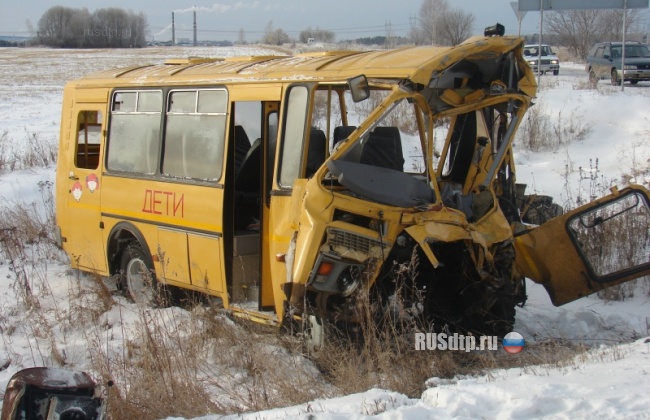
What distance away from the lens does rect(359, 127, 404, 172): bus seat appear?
6.10 meters

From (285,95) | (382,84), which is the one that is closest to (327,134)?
(285,95)

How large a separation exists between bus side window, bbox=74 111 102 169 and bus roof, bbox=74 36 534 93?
846mm

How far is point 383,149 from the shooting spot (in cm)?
627

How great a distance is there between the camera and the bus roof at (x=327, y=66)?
233 inches

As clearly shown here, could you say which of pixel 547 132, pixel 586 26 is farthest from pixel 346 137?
pixel 586 26

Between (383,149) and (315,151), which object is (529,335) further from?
(315,151)

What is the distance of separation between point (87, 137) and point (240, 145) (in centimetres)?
285

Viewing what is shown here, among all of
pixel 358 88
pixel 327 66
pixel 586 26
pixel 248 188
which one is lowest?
pixel 248 188

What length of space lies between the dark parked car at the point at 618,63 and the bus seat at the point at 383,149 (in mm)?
24723

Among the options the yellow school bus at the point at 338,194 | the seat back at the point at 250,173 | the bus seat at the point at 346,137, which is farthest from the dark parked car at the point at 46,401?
the seat back at the point at 250,173

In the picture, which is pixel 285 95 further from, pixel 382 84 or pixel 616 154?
pixel 616 154

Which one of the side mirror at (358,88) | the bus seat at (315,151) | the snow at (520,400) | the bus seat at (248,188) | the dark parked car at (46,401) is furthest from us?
the bus seat at (248,188)

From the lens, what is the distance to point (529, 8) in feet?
65.1

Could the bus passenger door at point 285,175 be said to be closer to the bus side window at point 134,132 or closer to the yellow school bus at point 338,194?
the yellow school bus at point 338,194
